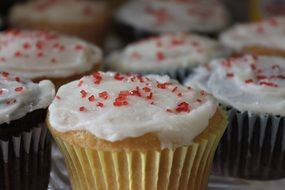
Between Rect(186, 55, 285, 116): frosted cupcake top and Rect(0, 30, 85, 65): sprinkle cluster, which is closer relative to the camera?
Rect(186, 55, 285, 116): frosted cupcake top

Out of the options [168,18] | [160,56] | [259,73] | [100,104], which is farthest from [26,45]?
[168,18]

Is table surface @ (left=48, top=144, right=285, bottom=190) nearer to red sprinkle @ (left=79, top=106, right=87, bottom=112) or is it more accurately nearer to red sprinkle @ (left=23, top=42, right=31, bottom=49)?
red sprinkle @ (left=79, top=106, right=87, bottom=112)

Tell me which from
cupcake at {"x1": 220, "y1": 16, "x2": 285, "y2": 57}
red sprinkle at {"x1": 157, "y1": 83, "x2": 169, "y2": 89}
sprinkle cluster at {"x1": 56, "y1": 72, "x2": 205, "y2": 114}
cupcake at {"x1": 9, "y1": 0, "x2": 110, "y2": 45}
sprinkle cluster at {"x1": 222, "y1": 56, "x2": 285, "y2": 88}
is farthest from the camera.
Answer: cupcake at {"x1": 9, "y1": 0, "x2": 110, "y2": 45}

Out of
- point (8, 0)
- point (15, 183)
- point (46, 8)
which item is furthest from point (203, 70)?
point (8, 0)

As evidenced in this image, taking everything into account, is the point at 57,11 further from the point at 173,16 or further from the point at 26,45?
the point at 26,45

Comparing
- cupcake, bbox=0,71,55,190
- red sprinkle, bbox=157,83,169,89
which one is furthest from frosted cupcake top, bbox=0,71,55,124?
red sprinkle, bbox=157,83,169,89

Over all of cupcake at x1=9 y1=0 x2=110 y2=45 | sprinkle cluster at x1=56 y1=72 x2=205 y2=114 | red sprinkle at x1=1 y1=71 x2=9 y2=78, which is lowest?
cupcake at x1=9 y1=0 x2=110 y2=45
